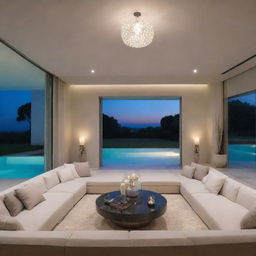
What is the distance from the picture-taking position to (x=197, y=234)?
2.03m

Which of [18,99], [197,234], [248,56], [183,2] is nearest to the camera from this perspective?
[197,234]

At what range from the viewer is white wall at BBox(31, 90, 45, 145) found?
38.0ft

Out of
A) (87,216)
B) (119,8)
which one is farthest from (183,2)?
(87,216)

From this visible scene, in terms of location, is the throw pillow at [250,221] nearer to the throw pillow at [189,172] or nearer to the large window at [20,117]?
the throw pillow at [189,172]

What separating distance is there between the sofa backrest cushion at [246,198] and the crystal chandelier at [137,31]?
2719 millimetres

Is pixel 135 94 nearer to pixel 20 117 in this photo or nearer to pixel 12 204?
pixel 12 204

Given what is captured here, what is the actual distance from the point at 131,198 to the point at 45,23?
3.19m

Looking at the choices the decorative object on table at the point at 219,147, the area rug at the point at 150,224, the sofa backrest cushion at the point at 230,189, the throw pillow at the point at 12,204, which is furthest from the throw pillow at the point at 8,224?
the decorative object on table at the point at 219,147

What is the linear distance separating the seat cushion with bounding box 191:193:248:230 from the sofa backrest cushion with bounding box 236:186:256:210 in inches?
2.7

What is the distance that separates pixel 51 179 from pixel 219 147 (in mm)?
5444

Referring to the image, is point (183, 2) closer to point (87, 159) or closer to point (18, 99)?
point (87, 159)

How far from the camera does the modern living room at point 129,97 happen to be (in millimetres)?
2041

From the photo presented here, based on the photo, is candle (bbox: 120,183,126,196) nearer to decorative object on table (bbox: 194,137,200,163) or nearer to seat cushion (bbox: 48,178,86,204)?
seat cushion (bbox: 48,178,86,204)

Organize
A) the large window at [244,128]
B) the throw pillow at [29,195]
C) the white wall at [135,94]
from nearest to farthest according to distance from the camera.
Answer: the throw pillow at [29,195] → the white wall at [135,94] → the large window at [244,128]
